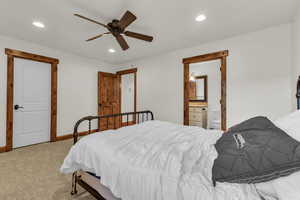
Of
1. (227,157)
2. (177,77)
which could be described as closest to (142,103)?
(177,77)

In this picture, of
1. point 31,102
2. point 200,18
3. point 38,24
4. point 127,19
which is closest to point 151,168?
point 127,19

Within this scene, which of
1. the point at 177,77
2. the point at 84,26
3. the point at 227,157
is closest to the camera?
the point at 227,157

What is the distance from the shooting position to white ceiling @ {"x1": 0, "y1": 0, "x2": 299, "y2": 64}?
1.96m

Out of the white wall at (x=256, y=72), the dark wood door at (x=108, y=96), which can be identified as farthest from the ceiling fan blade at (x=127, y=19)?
the dark wood door at (x=108, y=96)

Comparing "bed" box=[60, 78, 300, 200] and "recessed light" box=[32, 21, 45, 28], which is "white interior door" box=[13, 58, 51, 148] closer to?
"recessed light" box=[32, 21, 45, 28]

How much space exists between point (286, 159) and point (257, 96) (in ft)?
8.23

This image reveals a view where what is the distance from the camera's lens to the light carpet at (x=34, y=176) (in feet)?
5.69

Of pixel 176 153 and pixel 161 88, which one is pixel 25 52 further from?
pixel 176 153

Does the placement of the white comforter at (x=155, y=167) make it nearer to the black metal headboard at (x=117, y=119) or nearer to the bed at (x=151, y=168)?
the bed at (x=151, y=168)

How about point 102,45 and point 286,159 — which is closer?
point 286,159

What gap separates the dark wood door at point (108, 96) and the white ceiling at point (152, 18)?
1.72 metres

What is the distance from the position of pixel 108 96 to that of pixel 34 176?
325 cm

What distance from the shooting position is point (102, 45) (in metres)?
3.51

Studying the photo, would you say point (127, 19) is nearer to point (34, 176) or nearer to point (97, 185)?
point (97, 185)
